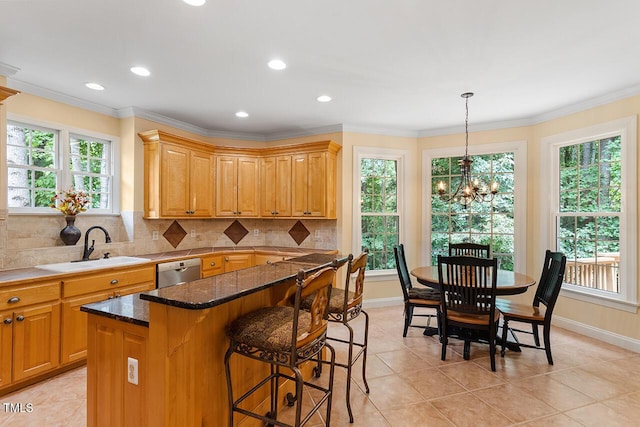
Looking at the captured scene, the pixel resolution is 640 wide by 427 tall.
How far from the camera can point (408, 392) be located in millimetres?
2609

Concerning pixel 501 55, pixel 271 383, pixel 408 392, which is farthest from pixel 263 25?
pixel 408 392

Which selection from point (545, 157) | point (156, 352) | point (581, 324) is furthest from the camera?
point (545, 157)

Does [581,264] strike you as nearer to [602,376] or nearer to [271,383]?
[602,376]

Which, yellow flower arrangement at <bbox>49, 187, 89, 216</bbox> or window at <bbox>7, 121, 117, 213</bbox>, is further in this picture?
yellow flower arrangement at <bbox>49, 187, 89, 216</bbox>

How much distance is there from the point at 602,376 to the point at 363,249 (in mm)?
2959

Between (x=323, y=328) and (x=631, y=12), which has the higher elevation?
(x=631, y=12)

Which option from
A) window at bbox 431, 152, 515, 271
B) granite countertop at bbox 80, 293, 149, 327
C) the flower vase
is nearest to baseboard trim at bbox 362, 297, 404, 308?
window at bbox 431, 152, 515, 271

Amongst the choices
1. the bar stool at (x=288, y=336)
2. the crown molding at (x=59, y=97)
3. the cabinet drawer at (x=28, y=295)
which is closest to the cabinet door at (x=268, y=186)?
the crown molding at (x=59, y=97)

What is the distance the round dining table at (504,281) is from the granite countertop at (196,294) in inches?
72.8

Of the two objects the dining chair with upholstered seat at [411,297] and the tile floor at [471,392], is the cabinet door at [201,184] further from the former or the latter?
the dining chair with upholstered seat at [411,297]

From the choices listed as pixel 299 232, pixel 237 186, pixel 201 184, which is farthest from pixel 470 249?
pixel 201 184

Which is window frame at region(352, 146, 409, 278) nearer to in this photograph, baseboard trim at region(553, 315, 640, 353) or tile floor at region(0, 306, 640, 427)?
tile floor at region(0, 306, 640, 427)

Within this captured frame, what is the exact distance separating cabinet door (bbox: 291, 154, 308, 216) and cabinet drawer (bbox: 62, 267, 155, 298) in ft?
6.78

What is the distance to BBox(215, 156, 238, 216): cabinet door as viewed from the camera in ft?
16.1
